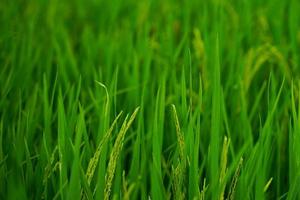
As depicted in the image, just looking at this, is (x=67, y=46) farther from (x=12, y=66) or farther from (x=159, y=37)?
(x=159, y=37)

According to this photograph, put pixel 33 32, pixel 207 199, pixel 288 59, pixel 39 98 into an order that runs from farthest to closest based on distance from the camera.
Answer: pixel 33 32 → pixel 288 59 → pixel 39 98 → pixel 207 199

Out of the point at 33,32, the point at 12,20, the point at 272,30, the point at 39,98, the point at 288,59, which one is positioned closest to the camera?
the point at 39,98

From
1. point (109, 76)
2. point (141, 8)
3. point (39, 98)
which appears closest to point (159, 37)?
point (141, 8)

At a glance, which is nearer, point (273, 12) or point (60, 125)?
point (60, 125)

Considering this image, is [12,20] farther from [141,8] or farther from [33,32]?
[141,8]

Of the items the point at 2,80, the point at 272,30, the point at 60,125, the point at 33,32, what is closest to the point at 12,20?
the point at 33,32

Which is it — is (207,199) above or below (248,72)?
below
